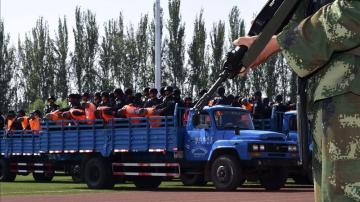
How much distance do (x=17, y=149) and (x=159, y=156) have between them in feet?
20.5

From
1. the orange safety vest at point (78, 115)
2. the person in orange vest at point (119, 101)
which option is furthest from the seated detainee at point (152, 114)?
the orange safety vest at point (78, 115)

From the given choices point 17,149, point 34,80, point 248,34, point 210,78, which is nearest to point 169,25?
point 210,78

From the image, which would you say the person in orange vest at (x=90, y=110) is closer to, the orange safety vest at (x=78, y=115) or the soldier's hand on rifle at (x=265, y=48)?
the orange safety vest at (x=78, y=115)

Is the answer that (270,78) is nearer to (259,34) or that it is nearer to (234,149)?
(234,149)

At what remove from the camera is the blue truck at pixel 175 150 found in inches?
696

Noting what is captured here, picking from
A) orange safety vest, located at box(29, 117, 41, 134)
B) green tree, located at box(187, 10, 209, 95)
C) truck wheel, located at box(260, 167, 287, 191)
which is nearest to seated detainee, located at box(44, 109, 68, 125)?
orange safety vest, located at box(29, 117, 41, 134)

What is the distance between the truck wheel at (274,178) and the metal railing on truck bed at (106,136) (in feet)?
7.19

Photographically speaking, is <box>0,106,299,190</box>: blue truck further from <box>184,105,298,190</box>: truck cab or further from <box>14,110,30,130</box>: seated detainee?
<box>14,110,30,130</box>: seated detainee

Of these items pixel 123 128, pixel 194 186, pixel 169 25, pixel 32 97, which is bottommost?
pixel 194 186

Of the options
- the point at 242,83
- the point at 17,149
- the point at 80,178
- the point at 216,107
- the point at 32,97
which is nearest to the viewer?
the point at 216,107

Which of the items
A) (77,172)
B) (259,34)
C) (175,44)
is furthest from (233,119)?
(175,44)

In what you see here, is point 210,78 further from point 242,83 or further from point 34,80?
point 34,80

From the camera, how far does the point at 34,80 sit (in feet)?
177

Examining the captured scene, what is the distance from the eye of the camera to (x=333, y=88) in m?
2.53
